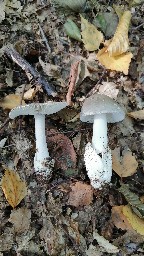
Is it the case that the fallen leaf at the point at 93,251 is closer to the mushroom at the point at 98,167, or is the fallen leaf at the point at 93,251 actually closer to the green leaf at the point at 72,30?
the mushroom at the point at 98,167

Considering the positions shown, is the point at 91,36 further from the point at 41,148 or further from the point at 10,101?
the point at 41,148

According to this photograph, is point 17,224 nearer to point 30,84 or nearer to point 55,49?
point 30,84

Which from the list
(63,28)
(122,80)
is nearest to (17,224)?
(122,80)

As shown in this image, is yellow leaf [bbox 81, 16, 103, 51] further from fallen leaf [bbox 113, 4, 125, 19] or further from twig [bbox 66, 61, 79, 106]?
fallen leaf [bbox 113, 4, 125, 19]

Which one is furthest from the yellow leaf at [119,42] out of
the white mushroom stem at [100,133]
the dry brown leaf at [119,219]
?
the dry brown leaf at [119,219]

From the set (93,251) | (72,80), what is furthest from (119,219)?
(72,80)
